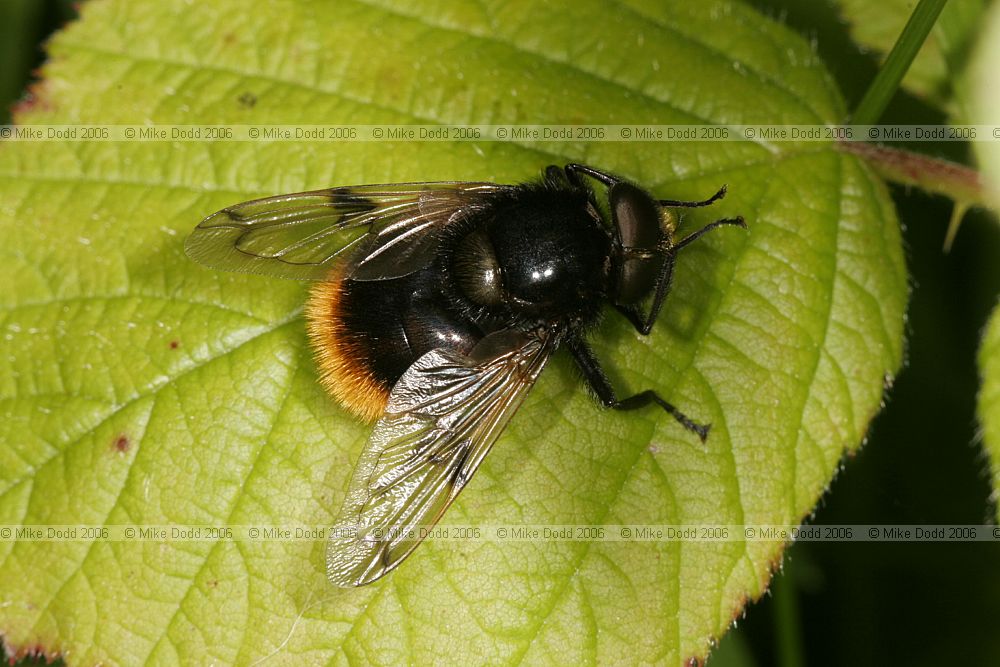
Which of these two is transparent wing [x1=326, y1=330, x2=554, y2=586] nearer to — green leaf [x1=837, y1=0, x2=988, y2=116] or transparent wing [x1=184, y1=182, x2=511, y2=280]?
transparent wing [x1=184, y1=182, x2=511, y2=280]

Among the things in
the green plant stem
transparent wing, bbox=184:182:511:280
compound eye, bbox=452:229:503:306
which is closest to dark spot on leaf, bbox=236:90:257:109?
transparent wing, bbox=184:182:511:280

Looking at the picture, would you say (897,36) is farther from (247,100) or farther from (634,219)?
(247,100)

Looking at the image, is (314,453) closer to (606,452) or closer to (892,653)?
(606,452)

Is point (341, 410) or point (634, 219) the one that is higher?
point (634, 219)

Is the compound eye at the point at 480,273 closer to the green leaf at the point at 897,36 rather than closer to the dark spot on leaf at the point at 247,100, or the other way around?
the dark spot on leaf at the point at 247,100

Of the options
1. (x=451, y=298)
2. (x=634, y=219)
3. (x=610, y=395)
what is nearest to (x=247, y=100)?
(x=451, y=298)

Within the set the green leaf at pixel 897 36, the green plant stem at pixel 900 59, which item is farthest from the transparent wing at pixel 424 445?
the green leaf at pixel 897 36

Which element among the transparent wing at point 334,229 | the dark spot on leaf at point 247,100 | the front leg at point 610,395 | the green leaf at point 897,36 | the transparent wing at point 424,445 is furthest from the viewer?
the green leaf at point 897,36

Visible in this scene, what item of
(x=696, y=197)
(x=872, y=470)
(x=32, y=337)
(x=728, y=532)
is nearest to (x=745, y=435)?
(x=728, y=532)
